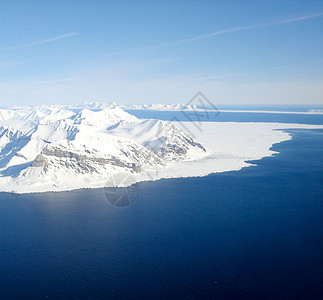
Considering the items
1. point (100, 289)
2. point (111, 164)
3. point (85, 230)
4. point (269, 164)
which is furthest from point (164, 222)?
point (269, 164)

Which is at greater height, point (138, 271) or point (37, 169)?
point (37, 169)

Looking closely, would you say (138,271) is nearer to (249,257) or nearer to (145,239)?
(145,239)

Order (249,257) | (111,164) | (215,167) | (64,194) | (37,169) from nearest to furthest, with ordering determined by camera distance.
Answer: (249,257) < (64,194) < (37,169) < (111,164) < (215,167)
